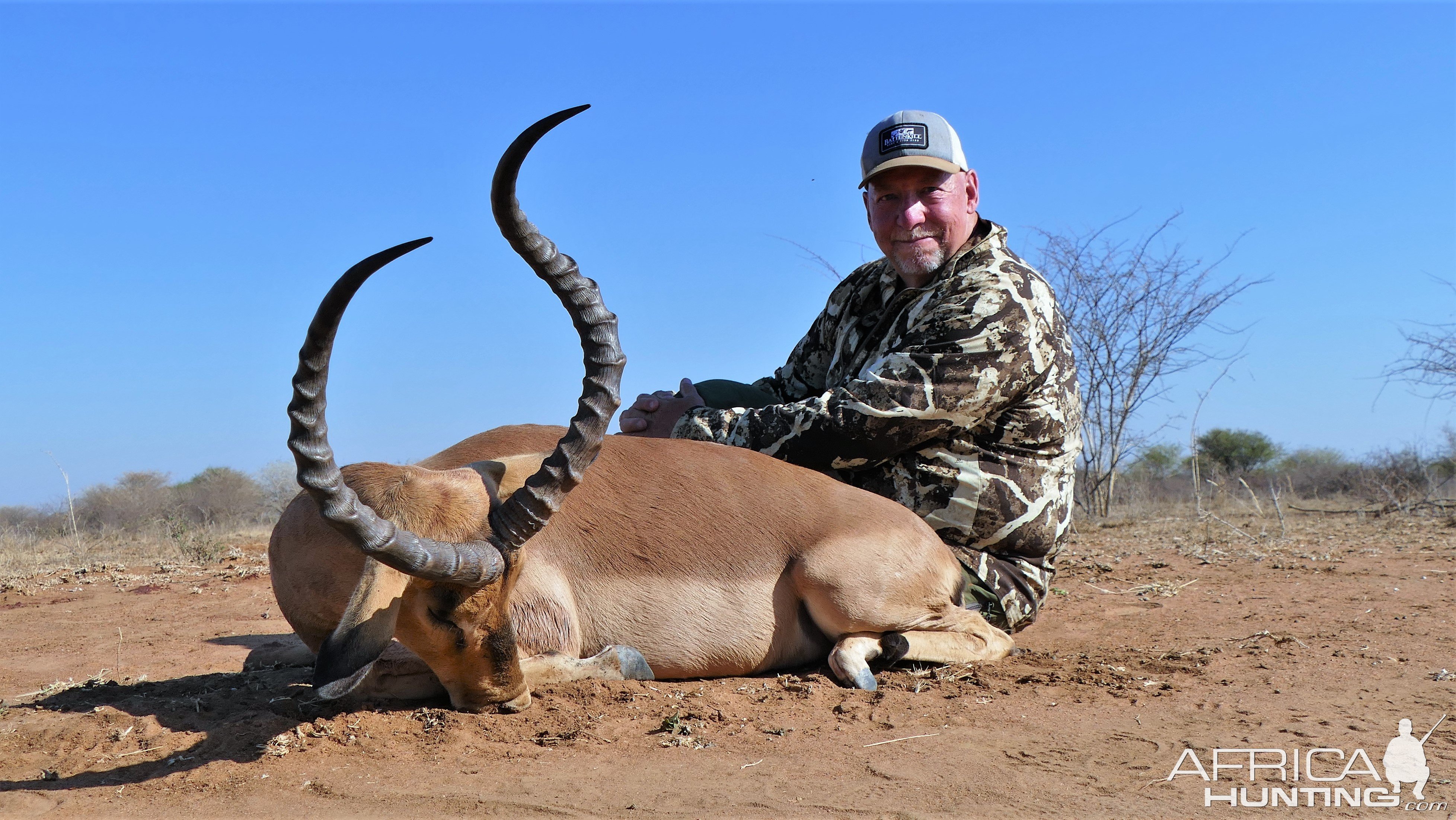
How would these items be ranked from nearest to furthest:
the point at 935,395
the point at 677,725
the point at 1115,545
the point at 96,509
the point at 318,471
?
the point at 318,471, the point at 677,725, the point at 935,395, the point at 1115,545, the point at 96,509

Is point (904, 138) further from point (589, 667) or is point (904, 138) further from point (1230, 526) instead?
point (1230, 526)

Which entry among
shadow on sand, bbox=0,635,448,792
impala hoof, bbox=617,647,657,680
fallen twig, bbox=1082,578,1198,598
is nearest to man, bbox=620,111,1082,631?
impala hoof, bbox=617,647,657,680

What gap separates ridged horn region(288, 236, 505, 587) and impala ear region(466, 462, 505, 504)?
492mm

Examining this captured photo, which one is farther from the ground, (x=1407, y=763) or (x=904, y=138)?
(x=904, y=138)

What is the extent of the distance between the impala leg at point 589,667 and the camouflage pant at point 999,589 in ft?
5.65

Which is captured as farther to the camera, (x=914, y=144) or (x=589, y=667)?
(x=914, y=144)

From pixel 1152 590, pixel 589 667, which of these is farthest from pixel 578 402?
pixel 1152 590

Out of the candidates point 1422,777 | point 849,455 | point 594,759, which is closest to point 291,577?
point 594,759

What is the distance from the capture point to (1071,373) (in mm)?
5777

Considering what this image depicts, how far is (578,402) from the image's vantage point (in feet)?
12.8

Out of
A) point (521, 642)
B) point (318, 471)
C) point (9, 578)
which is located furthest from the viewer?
point (9, 578)

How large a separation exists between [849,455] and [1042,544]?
1.12m

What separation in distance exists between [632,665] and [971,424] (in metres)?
2.02

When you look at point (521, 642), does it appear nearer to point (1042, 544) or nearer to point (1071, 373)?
point (1042, 544)
